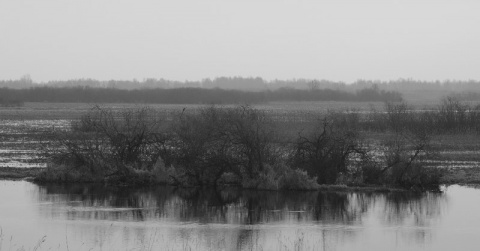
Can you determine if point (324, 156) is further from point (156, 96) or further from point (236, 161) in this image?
point (156, 96)

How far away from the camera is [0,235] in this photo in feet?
62.5

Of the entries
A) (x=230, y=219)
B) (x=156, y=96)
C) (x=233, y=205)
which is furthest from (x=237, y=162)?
(x=156, y=96)

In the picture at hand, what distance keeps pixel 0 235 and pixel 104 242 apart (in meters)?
2.66

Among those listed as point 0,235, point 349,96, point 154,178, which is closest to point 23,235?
point 0,235

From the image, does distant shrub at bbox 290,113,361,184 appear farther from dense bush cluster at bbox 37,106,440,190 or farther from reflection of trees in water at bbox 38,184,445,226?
reflection of trees in water at bbox 38,184,445,226

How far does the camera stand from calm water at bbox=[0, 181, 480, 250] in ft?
62.1

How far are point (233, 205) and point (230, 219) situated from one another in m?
2.54

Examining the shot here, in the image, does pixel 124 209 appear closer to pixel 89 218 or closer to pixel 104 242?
pixel 89 218

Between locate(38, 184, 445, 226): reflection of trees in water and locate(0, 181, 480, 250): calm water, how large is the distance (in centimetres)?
3

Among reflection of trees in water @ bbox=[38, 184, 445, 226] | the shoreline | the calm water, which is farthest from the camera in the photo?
the shoreline

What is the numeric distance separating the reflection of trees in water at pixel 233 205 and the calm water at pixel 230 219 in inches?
1.2

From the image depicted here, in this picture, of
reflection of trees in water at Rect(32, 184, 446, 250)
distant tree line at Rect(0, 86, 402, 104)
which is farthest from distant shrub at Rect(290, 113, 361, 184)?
distant tree line at Rect(0, 86, 402, 104)

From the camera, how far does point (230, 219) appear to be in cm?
2233

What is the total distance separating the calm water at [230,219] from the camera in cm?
1892
